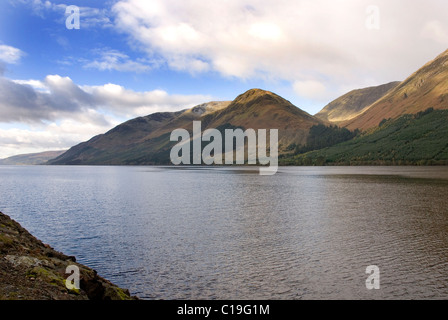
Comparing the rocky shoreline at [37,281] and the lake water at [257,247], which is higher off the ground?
the rocky shoreline at [37,281]

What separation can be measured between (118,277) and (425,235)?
110 ft

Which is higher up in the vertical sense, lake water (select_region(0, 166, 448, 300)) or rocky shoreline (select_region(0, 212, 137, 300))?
rocky shoreline (select_region(0, 212, 137, 300))

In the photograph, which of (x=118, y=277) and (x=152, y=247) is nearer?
(x=118, y=277)

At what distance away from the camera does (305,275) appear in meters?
25.5

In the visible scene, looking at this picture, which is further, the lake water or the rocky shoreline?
the lake water

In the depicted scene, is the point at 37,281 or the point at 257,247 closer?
the point at 37,281

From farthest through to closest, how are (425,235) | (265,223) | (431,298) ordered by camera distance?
(265,223) → (425,235) → (431,298)

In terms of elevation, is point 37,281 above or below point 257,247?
above

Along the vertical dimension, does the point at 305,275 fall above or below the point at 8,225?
below

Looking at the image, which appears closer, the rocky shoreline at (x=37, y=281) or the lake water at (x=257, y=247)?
the rocky shoreline at (x=37, y=281)
